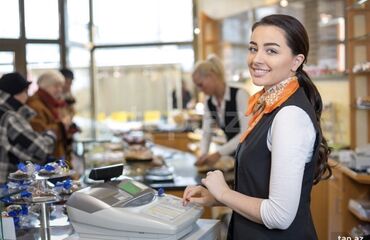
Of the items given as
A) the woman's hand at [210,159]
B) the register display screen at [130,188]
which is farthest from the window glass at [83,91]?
the register display screen at [130,188]

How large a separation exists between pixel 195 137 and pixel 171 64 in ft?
5.87

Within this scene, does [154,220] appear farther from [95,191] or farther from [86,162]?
[86,162]

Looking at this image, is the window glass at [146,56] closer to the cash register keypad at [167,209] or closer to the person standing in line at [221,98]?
the person standing in line at [221,98]

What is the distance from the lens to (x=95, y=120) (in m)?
7.28

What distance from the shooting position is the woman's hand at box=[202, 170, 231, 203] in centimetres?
130

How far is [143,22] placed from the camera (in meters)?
7.55

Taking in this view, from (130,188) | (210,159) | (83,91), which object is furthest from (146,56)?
(130,188)

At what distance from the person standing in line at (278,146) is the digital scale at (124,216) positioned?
150 millimetres

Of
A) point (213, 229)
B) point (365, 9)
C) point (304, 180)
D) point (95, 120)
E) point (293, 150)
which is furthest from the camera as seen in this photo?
point (95, 120)

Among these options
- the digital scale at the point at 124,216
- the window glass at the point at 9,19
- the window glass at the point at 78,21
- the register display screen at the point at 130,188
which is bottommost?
the digital scale at the point at 124,216

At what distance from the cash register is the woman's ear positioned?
0.53m

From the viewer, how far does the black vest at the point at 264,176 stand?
1233 millimetres

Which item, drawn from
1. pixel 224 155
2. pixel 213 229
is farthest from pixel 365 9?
pixel 213 229

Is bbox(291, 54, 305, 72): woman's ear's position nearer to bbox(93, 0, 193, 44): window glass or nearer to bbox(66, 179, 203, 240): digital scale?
bbox(66, 179, 203, 240): digital scale
